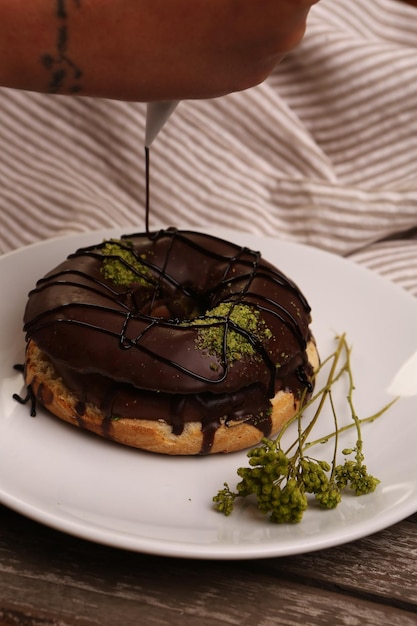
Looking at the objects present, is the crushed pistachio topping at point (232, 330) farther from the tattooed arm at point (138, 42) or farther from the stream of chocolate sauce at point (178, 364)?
the tattooed arm at point (138, 42)

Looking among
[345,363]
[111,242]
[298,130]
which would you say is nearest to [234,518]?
[345,363]

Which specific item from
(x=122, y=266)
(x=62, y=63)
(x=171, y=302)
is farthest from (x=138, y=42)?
(x=171, y=302)

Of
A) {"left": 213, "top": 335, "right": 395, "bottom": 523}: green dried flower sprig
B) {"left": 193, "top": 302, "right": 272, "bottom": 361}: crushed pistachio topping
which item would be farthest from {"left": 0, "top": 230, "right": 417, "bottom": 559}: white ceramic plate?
{"left": 193, "top": 302, "right": 272, "bottom": 361}: crushed pistachio topping

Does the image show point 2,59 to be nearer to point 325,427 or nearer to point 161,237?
point 161,237

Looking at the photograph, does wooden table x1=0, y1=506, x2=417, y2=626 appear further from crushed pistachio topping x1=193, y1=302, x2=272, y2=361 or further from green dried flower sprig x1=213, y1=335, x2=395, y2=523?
crushed pistachio topping x1=193, y1=302, x2=272, y2=361

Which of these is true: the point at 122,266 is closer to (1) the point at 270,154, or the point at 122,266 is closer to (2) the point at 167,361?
(2) the point at 167,361

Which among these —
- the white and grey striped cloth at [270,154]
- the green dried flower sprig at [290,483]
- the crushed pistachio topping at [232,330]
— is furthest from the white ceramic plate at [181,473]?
the white and grey striped cloth at [270,154]

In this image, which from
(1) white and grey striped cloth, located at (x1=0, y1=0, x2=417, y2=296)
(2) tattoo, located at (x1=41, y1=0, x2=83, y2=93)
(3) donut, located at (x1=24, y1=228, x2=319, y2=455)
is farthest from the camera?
(1) white and grey striped cloth, located at (x1=0, y1=0, x2=417, y2=296)
